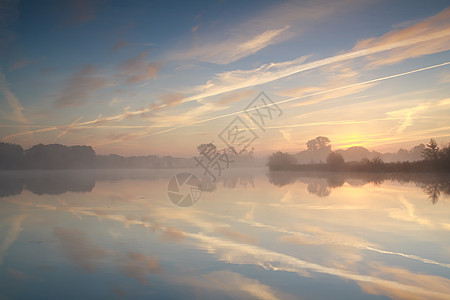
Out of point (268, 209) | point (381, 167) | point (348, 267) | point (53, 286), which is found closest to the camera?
Answer: point (53, 286)

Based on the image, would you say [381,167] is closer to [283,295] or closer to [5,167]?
[283,295]

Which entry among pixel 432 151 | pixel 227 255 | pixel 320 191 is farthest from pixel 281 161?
pixel 227 255

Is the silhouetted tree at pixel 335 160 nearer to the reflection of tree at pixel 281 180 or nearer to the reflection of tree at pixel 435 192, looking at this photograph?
the reflection of tree at pixel 281 180

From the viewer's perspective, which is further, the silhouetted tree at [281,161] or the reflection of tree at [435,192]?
the silhouetted tree at [281,161]

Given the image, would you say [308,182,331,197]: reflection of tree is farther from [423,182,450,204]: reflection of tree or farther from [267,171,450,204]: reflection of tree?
[423,182,450,204]: reflection of tree

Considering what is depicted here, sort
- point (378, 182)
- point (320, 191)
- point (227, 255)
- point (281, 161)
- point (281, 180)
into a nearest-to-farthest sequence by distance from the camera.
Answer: point (227, 255)
point (320, 191)
point (378, 182)
point (281, 180)
point (281, 161)

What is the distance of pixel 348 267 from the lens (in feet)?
17.9

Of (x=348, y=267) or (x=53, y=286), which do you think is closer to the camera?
(x=53, y=286)

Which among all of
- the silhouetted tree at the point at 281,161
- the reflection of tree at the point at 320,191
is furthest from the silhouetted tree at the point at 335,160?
the reflection of tree at the point at 320,191

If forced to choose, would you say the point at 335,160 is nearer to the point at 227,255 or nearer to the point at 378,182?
the point at 378,182

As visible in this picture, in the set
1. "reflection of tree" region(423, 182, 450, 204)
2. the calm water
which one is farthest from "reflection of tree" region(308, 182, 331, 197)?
the calm water

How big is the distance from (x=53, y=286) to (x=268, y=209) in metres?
8.82

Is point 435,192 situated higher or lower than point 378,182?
higher

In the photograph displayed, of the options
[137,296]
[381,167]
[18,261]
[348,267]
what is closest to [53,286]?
[137,296]
